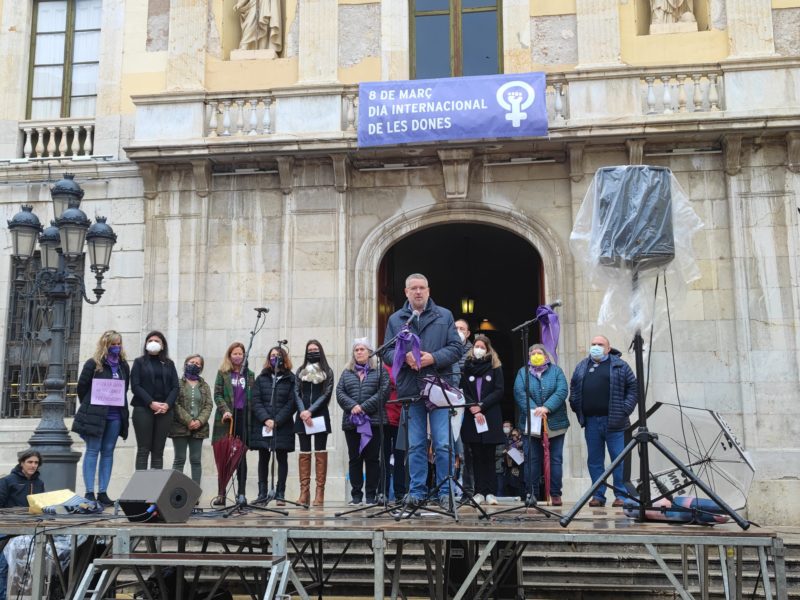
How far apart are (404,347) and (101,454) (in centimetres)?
465

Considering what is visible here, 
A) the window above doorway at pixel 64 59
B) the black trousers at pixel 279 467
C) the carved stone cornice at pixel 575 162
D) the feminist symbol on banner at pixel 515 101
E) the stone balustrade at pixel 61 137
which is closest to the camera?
the black trousers at pixel 279 467

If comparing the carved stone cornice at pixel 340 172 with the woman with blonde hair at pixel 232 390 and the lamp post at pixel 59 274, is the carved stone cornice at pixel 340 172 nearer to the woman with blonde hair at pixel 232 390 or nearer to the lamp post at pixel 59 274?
the lamp post at pixel 59 274

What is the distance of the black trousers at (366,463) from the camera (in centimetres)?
1030

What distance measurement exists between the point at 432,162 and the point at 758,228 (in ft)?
16.7

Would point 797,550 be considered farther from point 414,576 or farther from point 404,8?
point 404,8

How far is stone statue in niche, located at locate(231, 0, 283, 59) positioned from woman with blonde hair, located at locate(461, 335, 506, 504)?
751cm

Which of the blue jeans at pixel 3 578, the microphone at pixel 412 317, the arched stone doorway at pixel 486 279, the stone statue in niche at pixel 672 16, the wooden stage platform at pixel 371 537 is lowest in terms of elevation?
the blue jeans at pixel 3 578

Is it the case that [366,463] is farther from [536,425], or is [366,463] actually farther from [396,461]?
[536,425]

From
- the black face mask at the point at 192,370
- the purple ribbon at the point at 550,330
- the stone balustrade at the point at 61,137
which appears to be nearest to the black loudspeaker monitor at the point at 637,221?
the purple ribbon at the point at 550,330

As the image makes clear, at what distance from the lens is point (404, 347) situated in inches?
312

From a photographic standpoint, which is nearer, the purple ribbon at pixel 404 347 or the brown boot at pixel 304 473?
the purple ribbon at pixel 404 347

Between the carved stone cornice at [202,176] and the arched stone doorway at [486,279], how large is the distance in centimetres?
556

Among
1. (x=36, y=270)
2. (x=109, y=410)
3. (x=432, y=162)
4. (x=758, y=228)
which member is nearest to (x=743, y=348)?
(x=758, y=228)

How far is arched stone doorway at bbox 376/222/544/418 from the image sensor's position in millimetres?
19891
